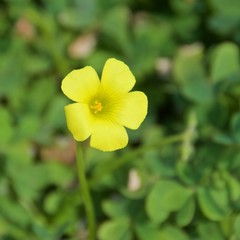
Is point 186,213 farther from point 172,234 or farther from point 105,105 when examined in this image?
point 105,105

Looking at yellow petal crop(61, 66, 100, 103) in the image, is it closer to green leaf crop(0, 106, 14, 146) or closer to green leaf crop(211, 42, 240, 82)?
green leaf crop(0, 106, 14, 146)

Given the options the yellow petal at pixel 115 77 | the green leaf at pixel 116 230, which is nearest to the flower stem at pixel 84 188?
the green leaf at pixel 116 230

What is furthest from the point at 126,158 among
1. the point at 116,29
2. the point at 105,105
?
the point at 116,29

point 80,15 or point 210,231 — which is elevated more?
point 80,15

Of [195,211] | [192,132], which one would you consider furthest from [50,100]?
[195,211]

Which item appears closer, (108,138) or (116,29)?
(108,138)

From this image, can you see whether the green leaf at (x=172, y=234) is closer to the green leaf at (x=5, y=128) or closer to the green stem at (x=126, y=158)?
the green stem at (x=126, y=158)
